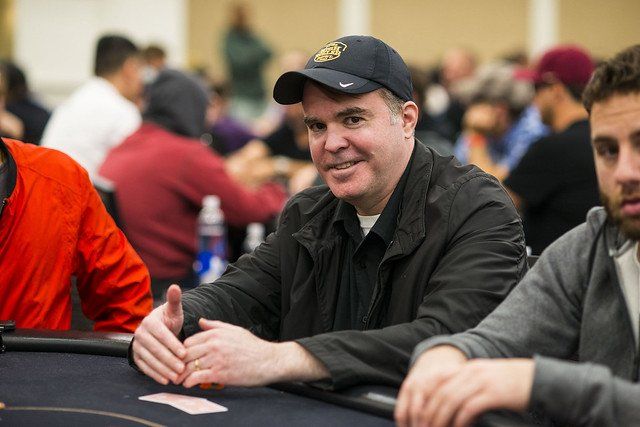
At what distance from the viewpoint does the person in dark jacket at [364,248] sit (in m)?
2.17

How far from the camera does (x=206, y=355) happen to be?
2.03m

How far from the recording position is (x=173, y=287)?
2.20 meters

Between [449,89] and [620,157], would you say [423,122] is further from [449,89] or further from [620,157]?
[620,157]

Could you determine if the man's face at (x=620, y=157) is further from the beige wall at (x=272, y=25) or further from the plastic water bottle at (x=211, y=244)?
the beige wall at (x=272, y=25)

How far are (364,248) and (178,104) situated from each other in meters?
2.84

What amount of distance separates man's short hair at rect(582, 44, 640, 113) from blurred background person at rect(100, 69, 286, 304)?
3.27 metres

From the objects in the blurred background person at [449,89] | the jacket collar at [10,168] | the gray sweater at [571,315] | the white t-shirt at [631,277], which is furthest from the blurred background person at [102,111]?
the white t-shirt at [631,277]

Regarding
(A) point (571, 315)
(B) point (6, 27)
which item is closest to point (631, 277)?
(A) point (571, 315)

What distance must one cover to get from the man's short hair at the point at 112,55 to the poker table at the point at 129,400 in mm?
4404

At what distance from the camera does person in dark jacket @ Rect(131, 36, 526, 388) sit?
217 cm

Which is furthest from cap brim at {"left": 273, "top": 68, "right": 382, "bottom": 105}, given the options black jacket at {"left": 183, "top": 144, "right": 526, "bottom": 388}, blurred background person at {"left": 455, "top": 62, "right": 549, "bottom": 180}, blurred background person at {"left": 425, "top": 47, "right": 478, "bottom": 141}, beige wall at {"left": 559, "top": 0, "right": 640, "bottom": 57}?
beige wall at {"left": 559, "top": 0, "right": 640, "bottom": 57}

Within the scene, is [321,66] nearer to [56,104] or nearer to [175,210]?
[175,210]

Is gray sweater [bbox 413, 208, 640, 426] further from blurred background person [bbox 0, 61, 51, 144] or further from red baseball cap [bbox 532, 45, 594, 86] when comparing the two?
blurred background person [bbox 0, 61, 51, 144]

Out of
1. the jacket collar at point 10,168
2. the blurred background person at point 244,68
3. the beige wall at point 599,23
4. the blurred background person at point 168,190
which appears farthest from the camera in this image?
the beige wall at point 599,23
